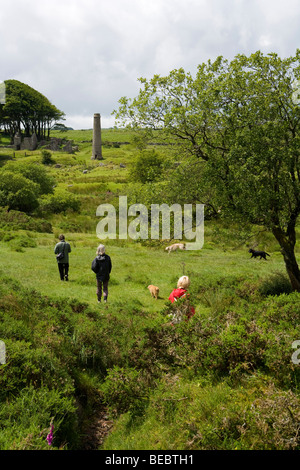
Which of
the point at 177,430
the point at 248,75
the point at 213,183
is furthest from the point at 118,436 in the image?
the point at 248,75

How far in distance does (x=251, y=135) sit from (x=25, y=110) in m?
105

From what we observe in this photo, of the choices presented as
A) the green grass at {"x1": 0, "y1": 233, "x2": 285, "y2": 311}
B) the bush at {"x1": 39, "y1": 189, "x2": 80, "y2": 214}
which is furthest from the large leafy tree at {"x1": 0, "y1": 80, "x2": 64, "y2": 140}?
the green grass at {"x1": 0, "y1": 233, "x2": 285, "y2": 311}

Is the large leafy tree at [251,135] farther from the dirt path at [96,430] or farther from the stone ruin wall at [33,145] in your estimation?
the stone ruin wall at [33,145]

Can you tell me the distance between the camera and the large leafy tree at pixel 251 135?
1125cm

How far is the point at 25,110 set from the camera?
331 feet

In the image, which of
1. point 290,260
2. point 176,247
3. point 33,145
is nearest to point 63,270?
point 290,260

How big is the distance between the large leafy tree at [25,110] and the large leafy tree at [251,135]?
97.4 meters

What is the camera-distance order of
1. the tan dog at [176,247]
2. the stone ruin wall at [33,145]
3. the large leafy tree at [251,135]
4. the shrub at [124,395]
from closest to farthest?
the shrub at [124,395], the large leafy tree at [251,135], the tan dog at [176,247], the stone ruin wall at [33,145]

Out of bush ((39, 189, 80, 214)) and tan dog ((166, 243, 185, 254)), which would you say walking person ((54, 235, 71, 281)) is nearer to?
tan dog ((166, 243, 185, 254))

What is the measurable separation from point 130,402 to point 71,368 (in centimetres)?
155

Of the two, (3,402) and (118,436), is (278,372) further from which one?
(3,402)

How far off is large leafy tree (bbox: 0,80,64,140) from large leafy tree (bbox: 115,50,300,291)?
97.4 m

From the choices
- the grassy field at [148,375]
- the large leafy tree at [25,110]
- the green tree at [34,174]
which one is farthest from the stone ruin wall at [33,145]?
the grassy field at [148,375]

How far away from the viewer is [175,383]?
5.04 m
